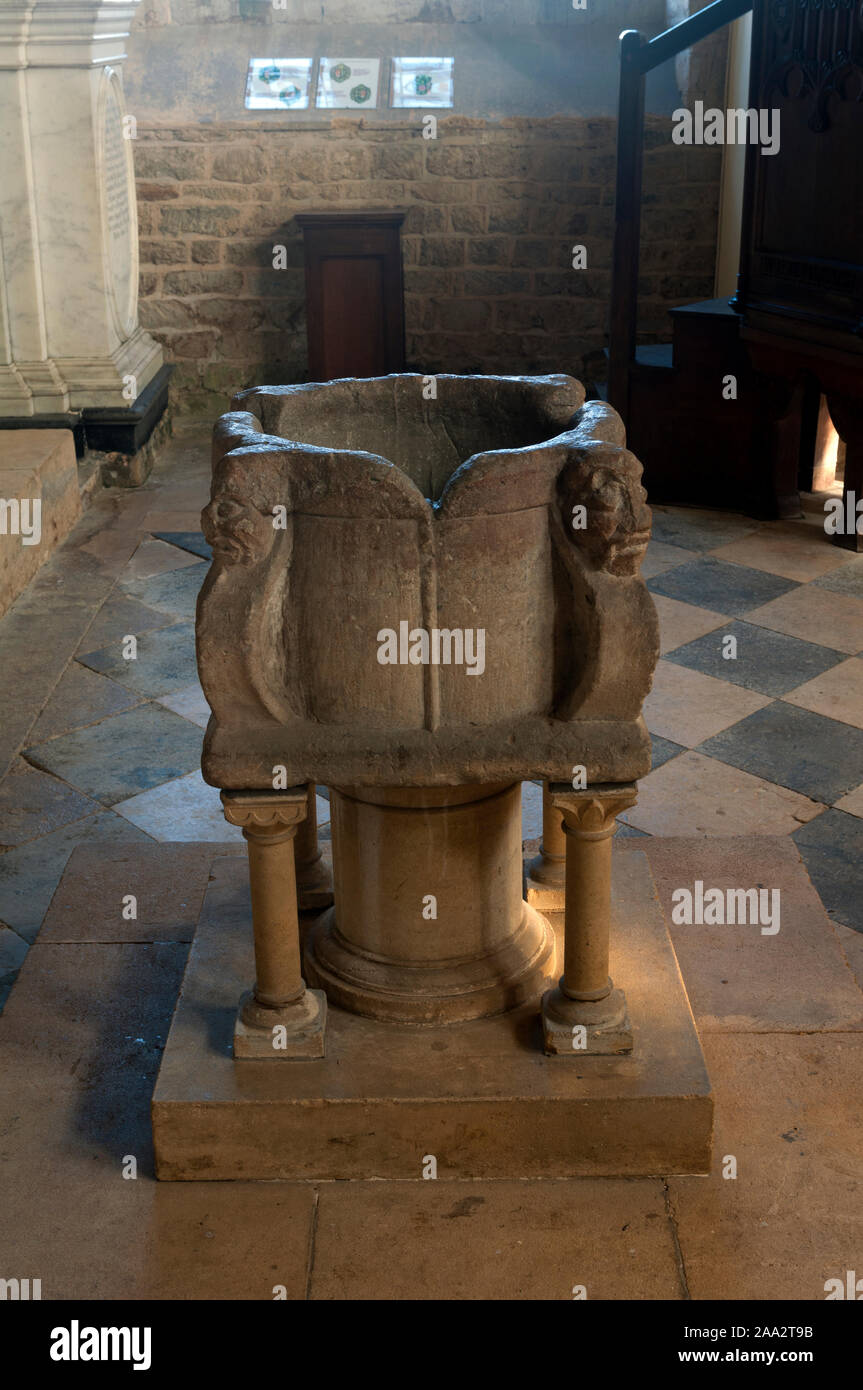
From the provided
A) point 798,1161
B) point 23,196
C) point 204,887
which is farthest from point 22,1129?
point 23,196

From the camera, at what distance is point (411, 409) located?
8.84ft

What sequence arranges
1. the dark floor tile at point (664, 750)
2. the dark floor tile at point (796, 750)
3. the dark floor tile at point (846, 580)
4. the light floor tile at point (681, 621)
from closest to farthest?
the dark floor tile at point (796, 750)
the dark floor tile at point (664, 750)
the light floor tile at point (681, 621)
the dark floor tile at point (846, 580)

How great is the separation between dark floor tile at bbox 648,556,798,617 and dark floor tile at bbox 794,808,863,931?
1538 millimetres

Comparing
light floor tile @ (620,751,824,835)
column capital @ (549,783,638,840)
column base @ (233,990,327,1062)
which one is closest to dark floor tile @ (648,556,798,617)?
light floor tile @ (620,751,824,835)

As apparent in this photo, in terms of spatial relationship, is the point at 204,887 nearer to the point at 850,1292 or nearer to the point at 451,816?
the point at 451,816

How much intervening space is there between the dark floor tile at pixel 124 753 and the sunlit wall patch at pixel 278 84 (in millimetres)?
4524

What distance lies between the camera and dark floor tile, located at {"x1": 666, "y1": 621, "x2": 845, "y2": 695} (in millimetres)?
4535

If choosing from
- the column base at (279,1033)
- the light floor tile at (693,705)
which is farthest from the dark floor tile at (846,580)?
the column base at (279,1033)

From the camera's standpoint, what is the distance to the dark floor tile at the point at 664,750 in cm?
402

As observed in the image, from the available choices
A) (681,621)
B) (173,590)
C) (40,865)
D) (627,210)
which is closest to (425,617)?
(40,865)

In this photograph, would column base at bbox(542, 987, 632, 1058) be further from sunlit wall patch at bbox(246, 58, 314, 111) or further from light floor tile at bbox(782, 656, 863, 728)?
sunlit wall patch at bbox(246, 58, 314, 111)

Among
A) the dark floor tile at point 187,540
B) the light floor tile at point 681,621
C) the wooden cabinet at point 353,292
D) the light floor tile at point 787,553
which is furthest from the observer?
the wooden cabinet at point 353,292

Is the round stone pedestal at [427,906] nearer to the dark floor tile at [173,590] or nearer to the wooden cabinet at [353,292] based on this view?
the dark floor tile at [173,590]

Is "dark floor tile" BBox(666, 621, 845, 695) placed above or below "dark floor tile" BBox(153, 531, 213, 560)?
below
